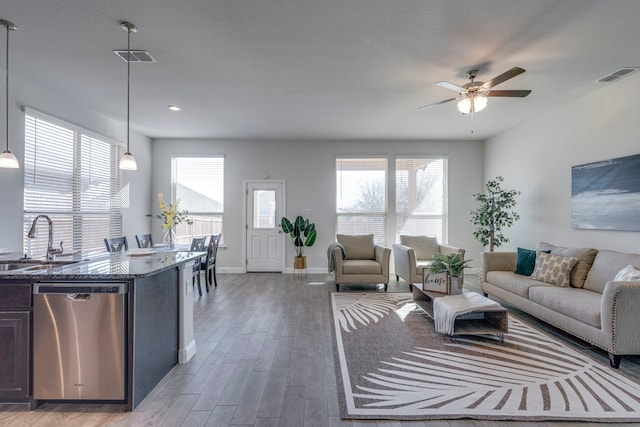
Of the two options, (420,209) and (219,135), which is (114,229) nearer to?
(219,135)

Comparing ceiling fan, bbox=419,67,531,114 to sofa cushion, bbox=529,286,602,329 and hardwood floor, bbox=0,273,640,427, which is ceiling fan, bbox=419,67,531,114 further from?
hardwood floor, bbox=0,273,640,427

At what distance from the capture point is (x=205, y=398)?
7.48ft

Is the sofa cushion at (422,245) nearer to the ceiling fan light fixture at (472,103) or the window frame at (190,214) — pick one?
the ceiling fan light fixture at (472,103)

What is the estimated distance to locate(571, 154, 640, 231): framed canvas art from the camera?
143 inches

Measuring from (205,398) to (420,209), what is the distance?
572cm

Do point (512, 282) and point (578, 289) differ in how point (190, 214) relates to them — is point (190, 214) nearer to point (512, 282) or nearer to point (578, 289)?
point (512, 282)

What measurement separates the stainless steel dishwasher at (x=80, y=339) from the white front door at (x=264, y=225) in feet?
15.8

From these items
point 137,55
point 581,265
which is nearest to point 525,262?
point 581,265

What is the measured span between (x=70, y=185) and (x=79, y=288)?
3.31 m

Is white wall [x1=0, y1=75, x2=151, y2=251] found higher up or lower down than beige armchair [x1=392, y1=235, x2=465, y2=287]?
higher up

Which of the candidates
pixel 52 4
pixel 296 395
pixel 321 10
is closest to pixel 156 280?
pixel 296 395

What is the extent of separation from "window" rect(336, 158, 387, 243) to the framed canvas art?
10.9ft

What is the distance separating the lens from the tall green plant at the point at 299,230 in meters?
6.59

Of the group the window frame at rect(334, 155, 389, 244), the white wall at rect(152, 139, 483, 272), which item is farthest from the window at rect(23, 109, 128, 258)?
the window frame at rect(334, 155, 389, 244)
